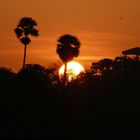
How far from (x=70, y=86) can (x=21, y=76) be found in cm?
376

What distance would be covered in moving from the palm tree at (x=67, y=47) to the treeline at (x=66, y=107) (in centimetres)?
2270

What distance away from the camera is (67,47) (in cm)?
8156

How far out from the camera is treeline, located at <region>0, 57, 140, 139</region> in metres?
51.2

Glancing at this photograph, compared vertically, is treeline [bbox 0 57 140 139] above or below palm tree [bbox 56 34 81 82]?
below

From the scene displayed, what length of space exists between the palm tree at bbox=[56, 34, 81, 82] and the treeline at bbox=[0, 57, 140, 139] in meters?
22.7

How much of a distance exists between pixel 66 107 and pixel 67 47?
94.7ft

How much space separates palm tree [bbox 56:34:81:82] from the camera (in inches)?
3164

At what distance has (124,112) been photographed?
52312 millimetres

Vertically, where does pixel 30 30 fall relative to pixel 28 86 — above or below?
above

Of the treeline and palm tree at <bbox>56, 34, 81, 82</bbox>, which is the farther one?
palm tree at <bbox>56, 34, 81, 82</bbox>

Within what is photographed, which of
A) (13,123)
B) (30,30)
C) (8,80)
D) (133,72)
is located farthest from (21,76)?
(30,30)

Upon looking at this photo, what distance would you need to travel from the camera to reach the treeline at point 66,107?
5122 centimetres

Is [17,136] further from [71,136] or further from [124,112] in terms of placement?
[124,112]

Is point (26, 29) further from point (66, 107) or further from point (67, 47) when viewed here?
point (66, 107)
